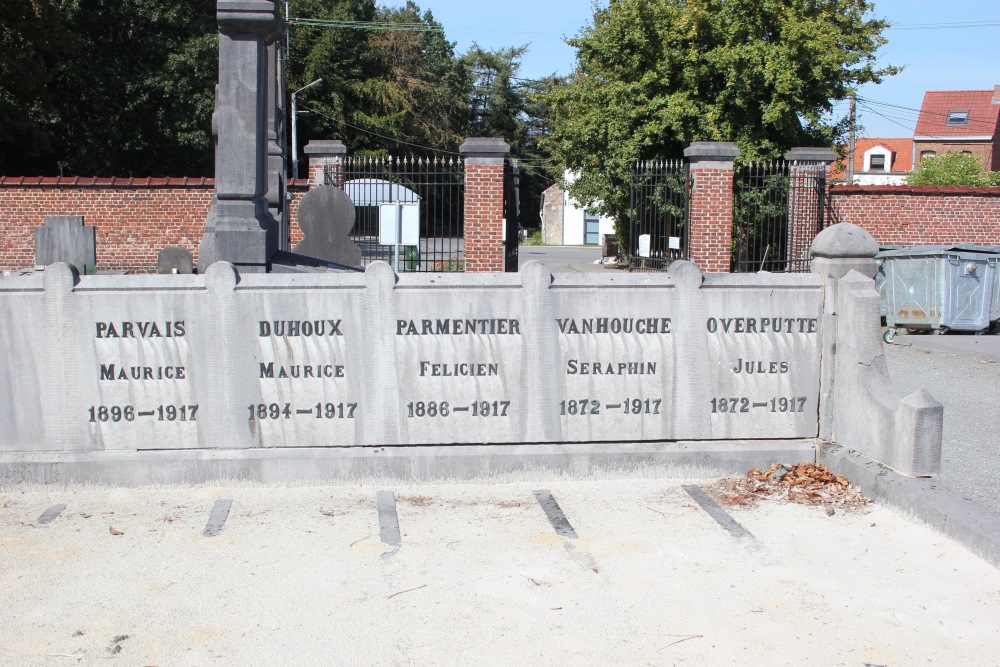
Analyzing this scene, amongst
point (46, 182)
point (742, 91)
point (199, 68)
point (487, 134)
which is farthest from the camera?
point (487, 134)

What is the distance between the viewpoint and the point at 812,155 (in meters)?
20.2

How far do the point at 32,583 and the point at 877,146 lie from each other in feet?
221

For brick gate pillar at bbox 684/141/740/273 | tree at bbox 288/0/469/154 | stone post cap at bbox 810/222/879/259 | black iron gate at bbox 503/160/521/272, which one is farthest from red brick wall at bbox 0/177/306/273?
tree at bbox 288/0/469/154

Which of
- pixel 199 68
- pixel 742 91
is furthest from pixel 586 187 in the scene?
pixel 199 68

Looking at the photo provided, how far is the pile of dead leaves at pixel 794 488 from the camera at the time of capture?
5.79 meters

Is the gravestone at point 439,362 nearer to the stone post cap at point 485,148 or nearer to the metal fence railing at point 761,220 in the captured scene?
the stone post cap at point 485,148

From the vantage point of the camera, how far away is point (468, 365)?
20.0 ft

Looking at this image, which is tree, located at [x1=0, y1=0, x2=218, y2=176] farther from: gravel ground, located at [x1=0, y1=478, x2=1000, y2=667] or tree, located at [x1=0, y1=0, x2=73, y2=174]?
gravel ground, located at [x1=0, y1=478, x2=1000, y2=667]

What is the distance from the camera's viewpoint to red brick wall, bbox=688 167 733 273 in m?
19.5

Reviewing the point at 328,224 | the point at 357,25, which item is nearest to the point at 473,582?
the point at 328,224

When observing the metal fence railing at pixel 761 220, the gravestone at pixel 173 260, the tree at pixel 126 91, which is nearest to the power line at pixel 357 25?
the tree at pixel 126 91

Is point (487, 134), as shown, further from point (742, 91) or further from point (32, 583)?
point (32, 583)

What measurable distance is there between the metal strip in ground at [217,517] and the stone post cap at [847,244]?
4185mm

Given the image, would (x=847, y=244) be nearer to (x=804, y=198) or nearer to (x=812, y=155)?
(x=812, y=155)
